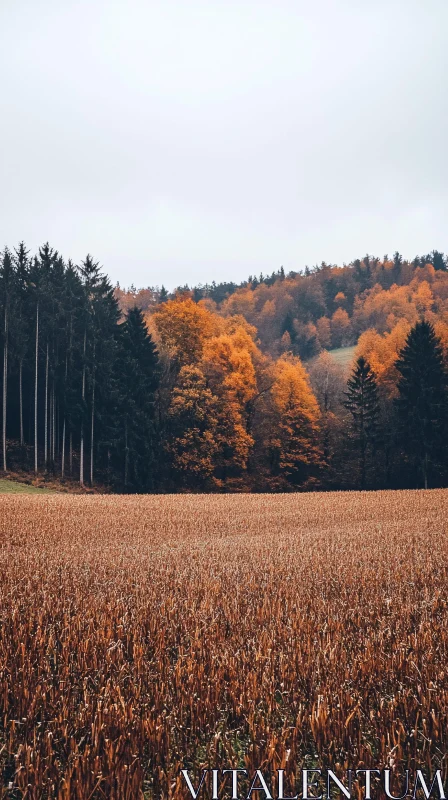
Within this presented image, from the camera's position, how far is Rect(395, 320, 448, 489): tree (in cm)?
5094

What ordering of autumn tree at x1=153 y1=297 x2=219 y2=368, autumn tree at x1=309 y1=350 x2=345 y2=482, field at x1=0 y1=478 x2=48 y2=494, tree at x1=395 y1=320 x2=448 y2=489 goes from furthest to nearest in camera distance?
1. autumn tree at x1=153 y1=297 x2=219 y2=368
2. autumn tree at x1=309 y1=350 x2=345 y2=482
3. tree at x1=395 y1=320 x2=448 y2=489
4. field at x1=0 y1=478 x2=48 y2=494

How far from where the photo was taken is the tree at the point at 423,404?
167 ft

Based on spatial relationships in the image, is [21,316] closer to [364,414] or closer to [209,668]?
[364,414]

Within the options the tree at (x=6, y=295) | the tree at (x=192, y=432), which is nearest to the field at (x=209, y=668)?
the tree at (x=6, y=295)

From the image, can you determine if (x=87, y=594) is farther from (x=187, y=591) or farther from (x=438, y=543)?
(x=438, y=543)

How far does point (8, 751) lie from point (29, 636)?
2.24m

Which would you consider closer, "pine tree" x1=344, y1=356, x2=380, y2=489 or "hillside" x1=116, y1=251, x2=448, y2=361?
"pine tree" x1=344, y1=356, x2=380, y2=489

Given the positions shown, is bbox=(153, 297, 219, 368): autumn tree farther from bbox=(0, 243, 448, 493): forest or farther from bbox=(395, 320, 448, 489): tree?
bbox=(395, 320, 448, 489): tree

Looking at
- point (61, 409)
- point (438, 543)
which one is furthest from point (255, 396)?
point (438, 543)

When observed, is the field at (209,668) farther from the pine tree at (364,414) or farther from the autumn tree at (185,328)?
the autumn tree at (185,328)

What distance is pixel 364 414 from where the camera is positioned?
178 ft

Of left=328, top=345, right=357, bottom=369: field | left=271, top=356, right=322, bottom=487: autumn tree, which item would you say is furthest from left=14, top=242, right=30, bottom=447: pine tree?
left=328, top=345, right=357, bottom=369: field

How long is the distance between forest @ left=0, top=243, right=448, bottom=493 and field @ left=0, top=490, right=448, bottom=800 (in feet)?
120

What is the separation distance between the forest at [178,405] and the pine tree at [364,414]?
15 cm
